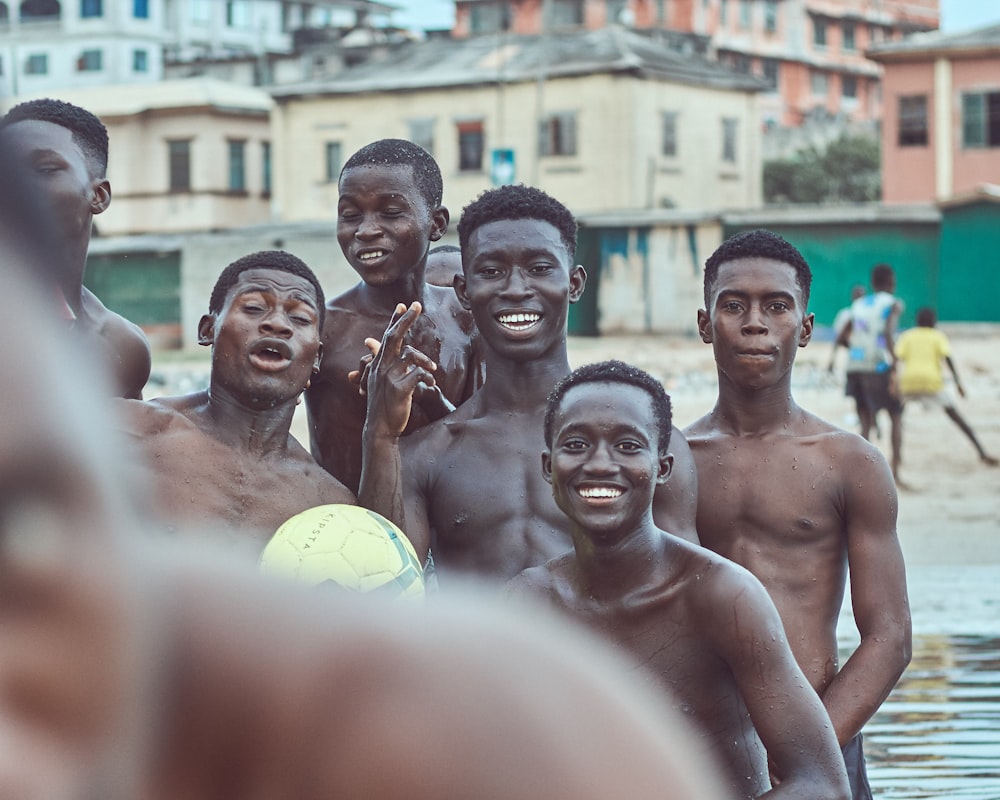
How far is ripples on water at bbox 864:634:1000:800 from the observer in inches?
239

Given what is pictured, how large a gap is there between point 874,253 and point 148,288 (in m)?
15.5

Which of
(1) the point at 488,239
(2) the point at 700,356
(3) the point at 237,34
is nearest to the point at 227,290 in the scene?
(1) the point at 488,239

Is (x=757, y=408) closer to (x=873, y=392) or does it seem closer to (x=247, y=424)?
(x=247, y=424)

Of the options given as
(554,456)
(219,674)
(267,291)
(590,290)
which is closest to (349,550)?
(554,456)

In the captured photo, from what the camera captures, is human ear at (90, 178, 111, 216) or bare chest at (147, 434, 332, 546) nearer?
bare chest at (147, 434, 332, 546)

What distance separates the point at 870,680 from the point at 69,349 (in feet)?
10.7

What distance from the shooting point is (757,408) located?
4.20 metres

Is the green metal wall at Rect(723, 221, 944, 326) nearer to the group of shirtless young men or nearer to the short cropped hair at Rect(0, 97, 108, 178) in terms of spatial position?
the group of shirtless young men

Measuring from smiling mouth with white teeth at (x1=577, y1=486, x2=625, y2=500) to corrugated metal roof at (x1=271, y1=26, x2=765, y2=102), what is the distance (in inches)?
1449

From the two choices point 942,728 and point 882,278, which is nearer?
point 942,728

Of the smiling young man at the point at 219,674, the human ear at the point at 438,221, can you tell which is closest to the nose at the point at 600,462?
the human ear at the point at 438,221

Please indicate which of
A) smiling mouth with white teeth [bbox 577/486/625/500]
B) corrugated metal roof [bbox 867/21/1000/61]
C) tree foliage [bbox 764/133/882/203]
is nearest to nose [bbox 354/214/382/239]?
smiling mouth with white teeth [bbox 577/486/625/500]

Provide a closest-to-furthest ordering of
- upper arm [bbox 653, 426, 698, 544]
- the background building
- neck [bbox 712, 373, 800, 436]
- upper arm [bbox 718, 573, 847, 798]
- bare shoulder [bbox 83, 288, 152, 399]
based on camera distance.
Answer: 1. upper arm [bbox 718, 573, 847, 798]
2. upper arm [bbox 653, 426, 698, 544]
3. neck [bbox 712, 373, 800, 436]
4. bare shoulder [bbox 83, 288, 152, 399]
5. the background building

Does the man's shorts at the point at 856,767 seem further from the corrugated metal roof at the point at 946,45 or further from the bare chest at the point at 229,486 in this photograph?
the corrugated metal roof at the point at 946,45
